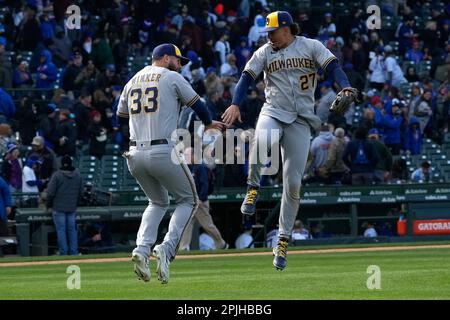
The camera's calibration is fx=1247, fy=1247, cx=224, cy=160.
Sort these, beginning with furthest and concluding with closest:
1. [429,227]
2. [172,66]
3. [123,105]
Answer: [429,227]
[123,105]
[172,66]

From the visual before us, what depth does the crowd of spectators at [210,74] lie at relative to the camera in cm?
2367

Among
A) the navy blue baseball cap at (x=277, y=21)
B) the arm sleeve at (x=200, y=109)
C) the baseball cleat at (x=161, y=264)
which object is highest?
the navy blue baseball cap at (x=277, y=21)

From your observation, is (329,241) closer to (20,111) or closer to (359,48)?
(20,111)

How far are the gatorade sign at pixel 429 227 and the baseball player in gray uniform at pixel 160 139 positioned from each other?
11.9m

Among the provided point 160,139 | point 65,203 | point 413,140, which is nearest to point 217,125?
point 160,139

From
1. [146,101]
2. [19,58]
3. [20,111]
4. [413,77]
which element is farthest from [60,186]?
[413,77]

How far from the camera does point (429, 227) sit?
23.0 meters

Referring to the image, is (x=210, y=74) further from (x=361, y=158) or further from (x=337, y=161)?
(x=361, y=158)

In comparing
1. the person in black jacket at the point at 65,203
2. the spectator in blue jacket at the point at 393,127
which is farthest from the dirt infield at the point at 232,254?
the spectator in blue jacket at the point at 393,127

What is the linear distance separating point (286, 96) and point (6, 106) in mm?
12363

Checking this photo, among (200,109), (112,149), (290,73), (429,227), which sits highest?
(290,73)

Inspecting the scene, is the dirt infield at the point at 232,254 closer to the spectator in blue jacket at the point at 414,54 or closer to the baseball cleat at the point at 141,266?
the baseball cleat at the point at 141,266

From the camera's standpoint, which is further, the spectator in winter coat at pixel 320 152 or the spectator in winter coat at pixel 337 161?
the spectator in winter coat at pixel 320 152

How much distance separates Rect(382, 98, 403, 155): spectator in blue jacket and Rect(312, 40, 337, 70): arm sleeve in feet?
45.6
